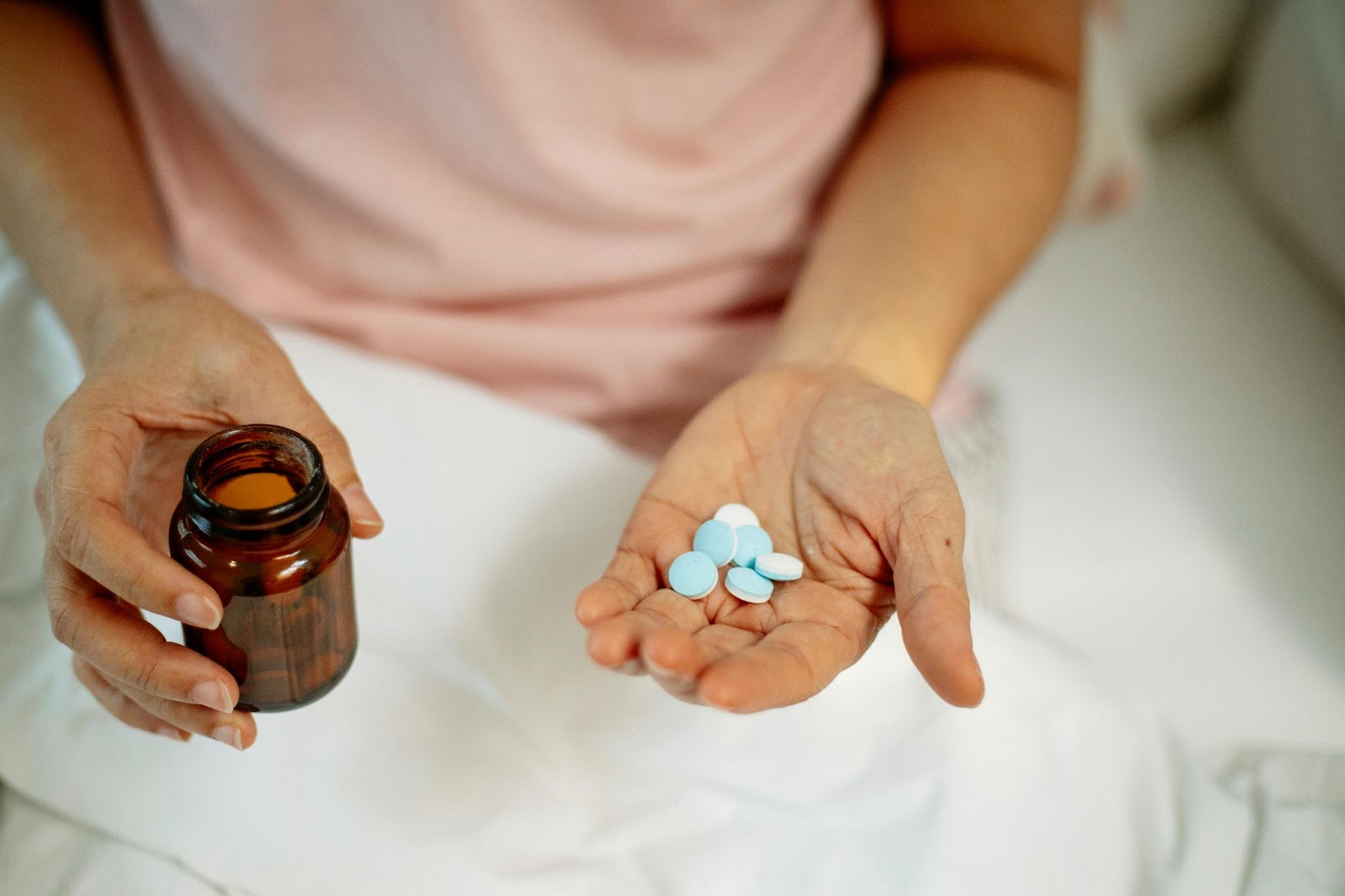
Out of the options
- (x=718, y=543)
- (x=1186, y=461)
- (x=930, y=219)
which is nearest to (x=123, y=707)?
(x=718, y=543)

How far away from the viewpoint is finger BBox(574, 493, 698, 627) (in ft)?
2.31

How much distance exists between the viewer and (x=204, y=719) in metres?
0.70

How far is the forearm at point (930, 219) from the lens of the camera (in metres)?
1.00

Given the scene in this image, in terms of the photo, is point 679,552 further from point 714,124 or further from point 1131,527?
point 1131,527

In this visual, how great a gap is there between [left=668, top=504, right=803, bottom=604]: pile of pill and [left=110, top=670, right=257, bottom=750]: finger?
0.28 m

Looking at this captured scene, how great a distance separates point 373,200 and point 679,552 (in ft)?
1.52

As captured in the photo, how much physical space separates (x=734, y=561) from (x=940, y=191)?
0.50 meters

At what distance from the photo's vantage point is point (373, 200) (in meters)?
1.02

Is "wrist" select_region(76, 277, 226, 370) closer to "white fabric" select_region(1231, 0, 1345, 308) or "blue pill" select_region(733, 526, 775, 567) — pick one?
"blue pill" select_region(733, 526, 775, 567)

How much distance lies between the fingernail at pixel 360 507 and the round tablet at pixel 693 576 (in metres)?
0.20

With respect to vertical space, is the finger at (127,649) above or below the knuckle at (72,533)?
below

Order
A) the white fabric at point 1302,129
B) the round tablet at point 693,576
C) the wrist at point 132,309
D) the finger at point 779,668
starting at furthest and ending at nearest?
the white fabric at point 1302,129, the wrist at point 132,309, the round tablet at point 693,576, the finger at point 779,668

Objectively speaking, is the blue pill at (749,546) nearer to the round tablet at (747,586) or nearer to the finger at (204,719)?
the round tablet at (747,586)

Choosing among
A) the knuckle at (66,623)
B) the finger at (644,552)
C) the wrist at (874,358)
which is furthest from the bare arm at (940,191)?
the knuckle at (66,623)
